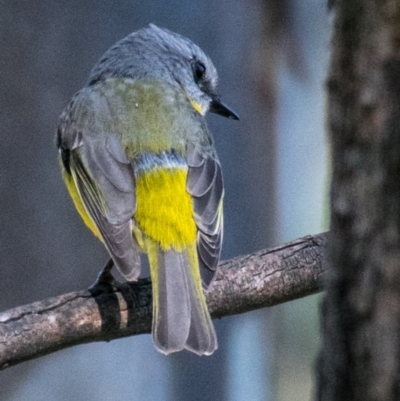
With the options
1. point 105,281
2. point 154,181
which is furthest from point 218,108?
point 105,281

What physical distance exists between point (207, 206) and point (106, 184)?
0.44 meters

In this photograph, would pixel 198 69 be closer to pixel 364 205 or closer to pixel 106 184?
pixel 106 184

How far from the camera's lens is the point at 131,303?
370 cm

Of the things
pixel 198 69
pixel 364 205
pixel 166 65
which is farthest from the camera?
pixel 198 69

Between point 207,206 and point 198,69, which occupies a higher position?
point 198,69

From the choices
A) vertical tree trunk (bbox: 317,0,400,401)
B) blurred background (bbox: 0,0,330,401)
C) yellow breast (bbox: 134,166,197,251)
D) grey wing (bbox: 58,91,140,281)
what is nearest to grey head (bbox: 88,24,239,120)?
grey wing (bbox: 58,91,140,281)

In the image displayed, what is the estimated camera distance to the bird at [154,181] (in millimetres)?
3582

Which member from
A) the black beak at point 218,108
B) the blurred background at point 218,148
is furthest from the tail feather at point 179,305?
the blurred background at point 218,148

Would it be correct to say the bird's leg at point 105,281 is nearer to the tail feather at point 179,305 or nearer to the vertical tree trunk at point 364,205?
the tail feather at point 179,305

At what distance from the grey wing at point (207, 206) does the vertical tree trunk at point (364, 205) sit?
6.62 ft

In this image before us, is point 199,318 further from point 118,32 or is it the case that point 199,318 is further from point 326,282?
point 118,32

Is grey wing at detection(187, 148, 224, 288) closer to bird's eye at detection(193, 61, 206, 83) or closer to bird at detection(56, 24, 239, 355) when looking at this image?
bird at detection(56, 24, 239, 355)

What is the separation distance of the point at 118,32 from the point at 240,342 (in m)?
2.23

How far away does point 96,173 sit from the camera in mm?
4047
